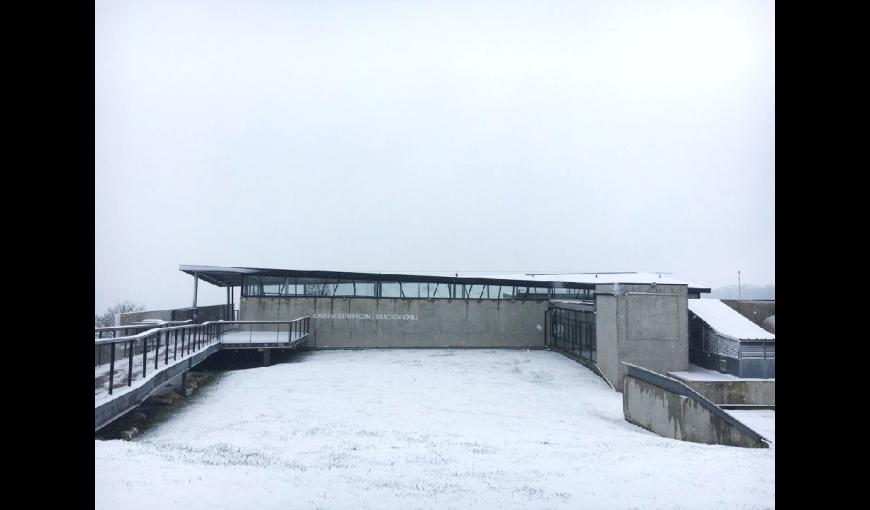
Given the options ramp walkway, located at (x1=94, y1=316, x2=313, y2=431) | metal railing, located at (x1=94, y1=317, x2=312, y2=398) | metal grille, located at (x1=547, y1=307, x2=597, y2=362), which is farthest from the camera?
metal grille, located at (x1=547, y1=307, x2=597, y2=362)

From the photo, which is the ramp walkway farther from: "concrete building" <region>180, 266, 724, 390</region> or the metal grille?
the metal grille

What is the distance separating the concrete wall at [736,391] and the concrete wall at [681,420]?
14.7ft

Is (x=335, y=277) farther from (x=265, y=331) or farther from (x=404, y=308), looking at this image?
(x=265, y=331)

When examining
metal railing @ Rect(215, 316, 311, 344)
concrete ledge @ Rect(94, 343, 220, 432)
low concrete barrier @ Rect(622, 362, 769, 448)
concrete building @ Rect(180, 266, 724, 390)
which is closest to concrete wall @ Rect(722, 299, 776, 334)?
concrete building @ Rect(180, 266, 724, 390)

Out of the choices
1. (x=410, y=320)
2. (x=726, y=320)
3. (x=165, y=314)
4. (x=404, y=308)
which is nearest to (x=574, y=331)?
(x=726, y=320)

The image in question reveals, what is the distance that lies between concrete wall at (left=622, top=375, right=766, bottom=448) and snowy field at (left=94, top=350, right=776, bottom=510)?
0.65 metres

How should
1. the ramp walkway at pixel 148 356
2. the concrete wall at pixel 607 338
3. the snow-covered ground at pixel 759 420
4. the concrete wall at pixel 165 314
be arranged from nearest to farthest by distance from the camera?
the ramp walkway at pixel 148 356
the snow-covered ground at pixel 759 420
the concrete wall at pixel 165 314
the concrete wall at pixel 607 338

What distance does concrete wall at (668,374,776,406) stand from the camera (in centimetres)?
1770

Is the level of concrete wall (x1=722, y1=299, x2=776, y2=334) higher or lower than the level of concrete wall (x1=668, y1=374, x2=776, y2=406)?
higher

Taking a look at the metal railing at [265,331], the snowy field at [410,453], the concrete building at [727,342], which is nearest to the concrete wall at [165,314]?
the metal railing at [265,331]

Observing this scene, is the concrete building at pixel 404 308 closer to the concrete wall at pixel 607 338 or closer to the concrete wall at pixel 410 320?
the concrete wall at pixel 410 320

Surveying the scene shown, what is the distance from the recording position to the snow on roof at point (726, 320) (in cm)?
1923

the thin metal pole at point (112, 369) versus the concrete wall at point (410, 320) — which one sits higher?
the thin metal pole at point (112, 369)

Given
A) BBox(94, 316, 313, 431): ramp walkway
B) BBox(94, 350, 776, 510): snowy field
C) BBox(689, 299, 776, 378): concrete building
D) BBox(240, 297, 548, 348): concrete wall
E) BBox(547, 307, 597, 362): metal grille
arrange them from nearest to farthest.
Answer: BBox(94, 350, 776, 510): snowy field → BBox(94, 316, 313, 431): ramp walkway → BBox(689, 299, 776, 378): concrete building → BBox(547, 307, 597, 362): metal grille → BBox(240, 297, 548, 348): concrete wall
